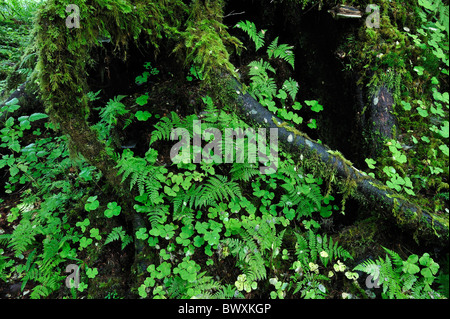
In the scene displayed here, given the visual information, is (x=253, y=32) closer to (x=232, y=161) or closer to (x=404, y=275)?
(x=232, y=161)

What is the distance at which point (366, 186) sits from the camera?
10.2 feet

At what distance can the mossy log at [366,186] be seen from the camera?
294cm

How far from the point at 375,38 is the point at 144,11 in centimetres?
290

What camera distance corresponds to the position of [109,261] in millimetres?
3266

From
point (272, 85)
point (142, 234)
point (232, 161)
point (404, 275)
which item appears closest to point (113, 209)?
point (142, 234)

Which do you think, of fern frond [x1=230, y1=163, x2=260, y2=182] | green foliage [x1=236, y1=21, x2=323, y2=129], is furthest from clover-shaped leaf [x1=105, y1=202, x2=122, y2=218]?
green foliage [x1=236, y1=21, x2=323, y2=129]

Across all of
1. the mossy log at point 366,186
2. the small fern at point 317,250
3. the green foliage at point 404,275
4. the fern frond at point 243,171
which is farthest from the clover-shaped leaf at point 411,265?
the fern frond at point 243,171

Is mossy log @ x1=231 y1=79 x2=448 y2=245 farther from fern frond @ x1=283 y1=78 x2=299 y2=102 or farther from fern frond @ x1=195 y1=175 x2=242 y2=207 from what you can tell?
fern frond @ x1=283 y1=78 x2=299 y2=102

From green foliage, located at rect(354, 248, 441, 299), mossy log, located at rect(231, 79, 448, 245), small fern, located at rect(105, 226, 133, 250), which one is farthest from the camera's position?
small fern, located at rect(105, 226, 133, 250)

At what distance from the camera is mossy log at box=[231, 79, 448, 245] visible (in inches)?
116

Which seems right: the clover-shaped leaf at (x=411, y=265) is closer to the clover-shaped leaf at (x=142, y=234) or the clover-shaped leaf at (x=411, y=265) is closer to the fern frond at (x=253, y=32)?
the clover-shaped leaf at (x=142, y=234)
